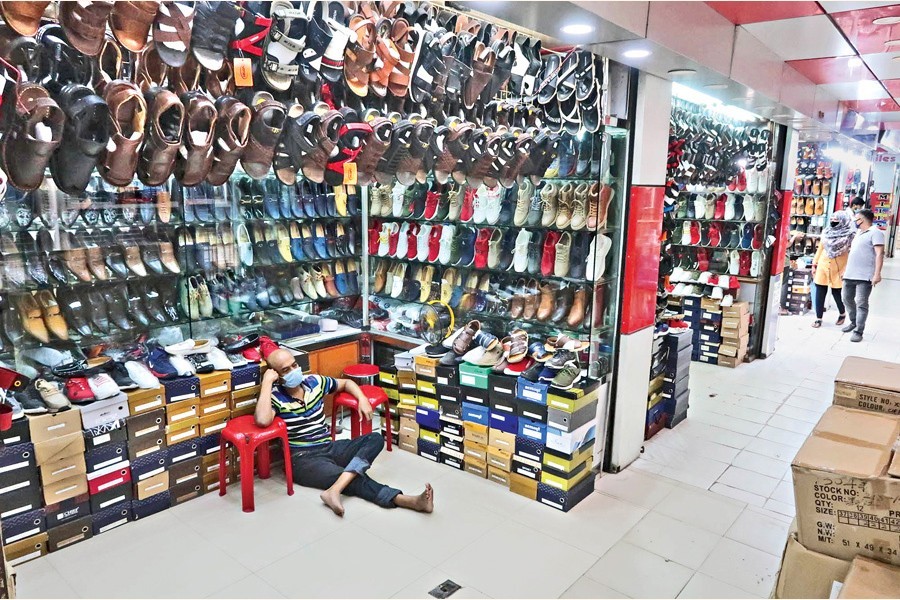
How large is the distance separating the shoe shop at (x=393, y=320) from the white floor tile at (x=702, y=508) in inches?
1.1

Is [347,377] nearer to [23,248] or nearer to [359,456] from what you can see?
[359,456]

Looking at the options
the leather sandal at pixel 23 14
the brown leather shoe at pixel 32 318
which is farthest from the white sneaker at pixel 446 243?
the leather sandal at pixel 23 14

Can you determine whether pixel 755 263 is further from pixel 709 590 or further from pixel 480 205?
pixel 709 590

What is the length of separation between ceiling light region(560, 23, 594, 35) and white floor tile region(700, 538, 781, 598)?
8.51 ft

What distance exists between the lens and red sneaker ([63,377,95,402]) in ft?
10.5

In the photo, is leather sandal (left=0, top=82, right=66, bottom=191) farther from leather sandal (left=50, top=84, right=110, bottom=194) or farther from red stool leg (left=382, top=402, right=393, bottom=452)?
red stool leg (left=382, top=402, right=393, bottom=452)

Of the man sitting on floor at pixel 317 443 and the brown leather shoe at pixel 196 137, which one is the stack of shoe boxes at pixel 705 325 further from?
the brown leather shoe at pixel 196 137

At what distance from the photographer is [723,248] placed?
6.98 meters

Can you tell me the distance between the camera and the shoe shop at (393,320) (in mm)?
2443

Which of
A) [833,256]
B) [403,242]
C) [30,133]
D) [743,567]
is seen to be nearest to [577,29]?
[30,133]

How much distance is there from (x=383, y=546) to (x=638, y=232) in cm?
244

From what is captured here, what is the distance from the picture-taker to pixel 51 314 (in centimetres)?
349

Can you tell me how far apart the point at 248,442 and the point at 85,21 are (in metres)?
2.21

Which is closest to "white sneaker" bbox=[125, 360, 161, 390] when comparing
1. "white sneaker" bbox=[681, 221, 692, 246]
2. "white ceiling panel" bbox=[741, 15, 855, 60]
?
"white ceiling panel" bbox=[741, 15, 855, 60]
